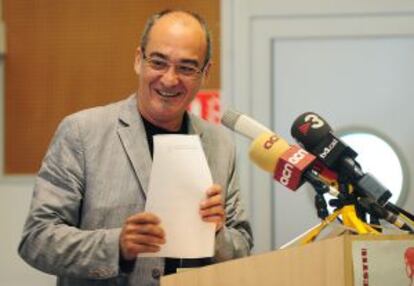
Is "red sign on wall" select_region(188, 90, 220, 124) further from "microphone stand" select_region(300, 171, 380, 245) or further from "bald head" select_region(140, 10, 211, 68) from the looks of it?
"microphone stand" select_region(300, 171, 380, 245)

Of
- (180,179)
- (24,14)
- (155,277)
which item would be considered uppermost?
(24,14)

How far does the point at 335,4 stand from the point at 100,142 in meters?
1.69

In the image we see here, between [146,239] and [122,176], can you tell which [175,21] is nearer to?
[122,176]

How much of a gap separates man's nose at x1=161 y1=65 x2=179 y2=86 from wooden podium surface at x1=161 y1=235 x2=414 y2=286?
750 millimetres

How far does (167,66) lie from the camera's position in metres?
1.96

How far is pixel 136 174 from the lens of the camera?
6.26 ft

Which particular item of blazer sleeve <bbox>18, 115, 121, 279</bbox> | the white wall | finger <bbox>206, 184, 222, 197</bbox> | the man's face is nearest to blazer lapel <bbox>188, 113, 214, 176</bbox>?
the man's face

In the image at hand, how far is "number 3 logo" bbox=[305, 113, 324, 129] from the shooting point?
146 cm

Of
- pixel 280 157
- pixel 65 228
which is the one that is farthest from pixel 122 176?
pixel 280 157

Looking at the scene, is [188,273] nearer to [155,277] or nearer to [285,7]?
[155,277]

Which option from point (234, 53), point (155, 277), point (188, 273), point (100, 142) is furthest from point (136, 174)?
point (234, 53)

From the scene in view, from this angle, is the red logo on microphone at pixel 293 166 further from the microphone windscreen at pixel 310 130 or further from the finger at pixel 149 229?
the finger at pixel 149 229

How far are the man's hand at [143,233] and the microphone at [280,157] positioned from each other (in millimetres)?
255

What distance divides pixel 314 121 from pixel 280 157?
120 millimetres
